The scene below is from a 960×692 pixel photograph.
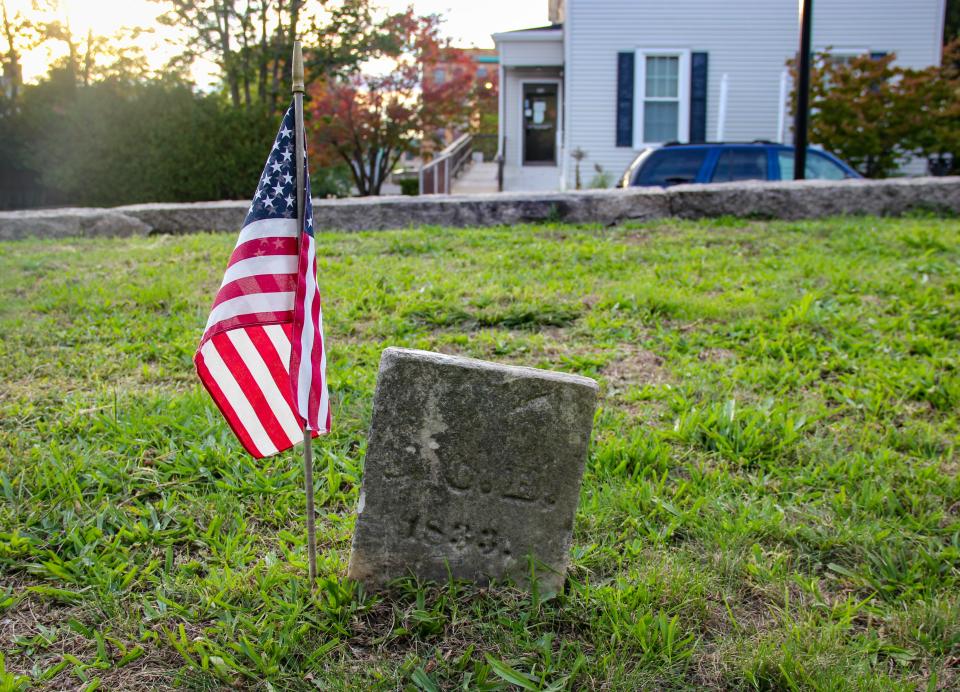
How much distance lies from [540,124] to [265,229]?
59.8 feet

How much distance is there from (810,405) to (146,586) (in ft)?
9.30

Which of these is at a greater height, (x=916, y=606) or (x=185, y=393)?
(x=185, y=393)

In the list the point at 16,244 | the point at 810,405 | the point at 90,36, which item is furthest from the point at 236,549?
the point at 90,36

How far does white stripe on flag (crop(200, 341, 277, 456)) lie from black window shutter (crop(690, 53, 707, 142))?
49.6ft

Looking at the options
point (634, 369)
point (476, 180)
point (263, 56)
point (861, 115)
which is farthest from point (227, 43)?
point (634, 369)

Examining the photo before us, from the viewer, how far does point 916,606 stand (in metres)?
2.38

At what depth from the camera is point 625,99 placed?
16062mm

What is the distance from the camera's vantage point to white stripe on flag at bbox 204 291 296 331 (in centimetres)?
217

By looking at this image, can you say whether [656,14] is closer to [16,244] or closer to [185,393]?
[16,244]

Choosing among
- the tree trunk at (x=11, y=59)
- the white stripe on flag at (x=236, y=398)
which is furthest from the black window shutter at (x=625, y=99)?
the white stripe on flag at (x=236, y=398)

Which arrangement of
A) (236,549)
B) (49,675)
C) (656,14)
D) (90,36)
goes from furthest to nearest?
(90,36)
(656,14)
(236,549)
(49,675)

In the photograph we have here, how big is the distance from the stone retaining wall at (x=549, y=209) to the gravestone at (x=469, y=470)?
20.1ft

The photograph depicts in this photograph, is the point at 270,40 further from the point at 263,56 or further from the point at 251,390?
the point at 251,390

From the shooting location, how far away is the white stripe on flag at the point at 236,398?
2.24 meters
